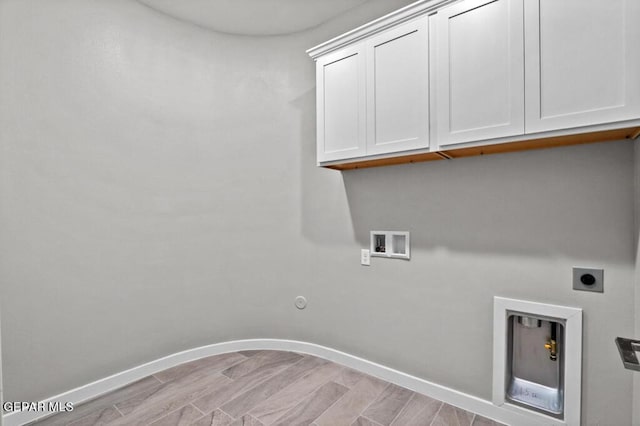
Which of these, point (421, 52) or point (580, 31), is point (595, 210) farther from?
point (421, 52)

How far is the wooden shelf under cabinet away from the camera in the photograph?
1477mm

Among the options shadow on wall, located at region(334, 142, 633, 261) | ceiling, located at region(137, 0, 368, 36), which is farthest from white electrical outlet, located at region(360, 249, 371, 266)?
ceiling, located at region(137, 0, 368, 36)

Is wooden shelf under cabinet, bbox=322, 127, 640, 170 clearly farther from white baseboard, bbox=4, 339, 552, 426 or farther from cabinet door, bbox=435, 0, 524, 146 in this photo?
white baseboard, bbox=4, 339, 552, 426

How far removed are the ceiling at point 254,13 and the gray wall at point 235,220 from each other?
0.08m

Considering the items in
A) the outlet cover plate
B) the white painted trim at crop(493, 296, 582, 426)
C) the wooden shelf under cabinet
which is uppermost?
the wooden shelf under cabinet

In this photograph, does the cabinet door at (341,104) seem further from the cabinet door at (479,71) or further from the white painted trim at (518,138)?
the cabinet door at (479,71)

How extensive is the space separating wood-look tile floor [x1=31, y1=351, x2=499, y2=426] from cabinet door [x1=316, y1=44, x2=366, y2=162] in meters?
1.60

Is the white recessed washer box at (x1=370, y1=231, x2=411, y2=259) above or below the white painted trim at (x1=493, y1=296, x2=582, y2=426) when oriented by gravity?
above

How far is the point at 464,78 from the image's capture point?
171 cm

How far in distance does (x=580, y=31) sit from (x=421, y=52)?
2.37 ft

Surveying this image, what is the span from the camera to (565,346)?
1.68m

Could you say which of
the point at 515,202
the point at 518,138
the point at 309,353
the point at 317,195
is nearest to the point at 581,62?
the point at 518,138

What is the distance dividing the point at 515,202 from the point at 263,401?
198cm

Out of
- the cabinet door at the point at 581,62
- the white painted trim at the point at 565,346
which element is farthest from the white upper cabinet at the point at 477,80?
the white painted trim at the point at 565,346
